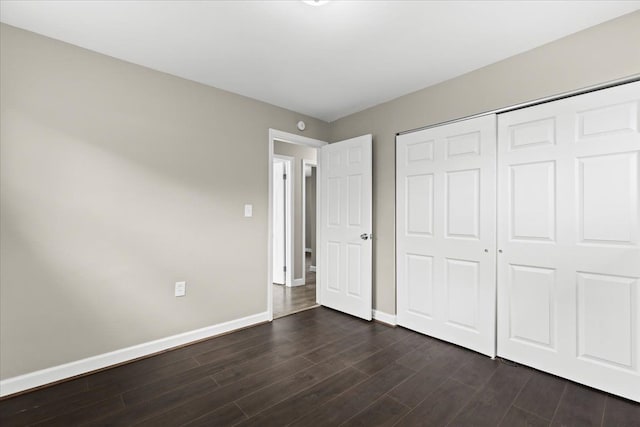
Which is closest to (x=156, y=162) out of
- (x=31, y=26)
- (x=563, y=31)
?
(x=31, y=26)

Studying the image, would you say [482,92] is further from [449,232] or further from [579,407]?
[579,407]

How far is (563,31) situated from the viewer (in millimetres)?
2037

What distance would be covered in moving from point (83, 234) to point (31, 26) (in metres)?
1.47

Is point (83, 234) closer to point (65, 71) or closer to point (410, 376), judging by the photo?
point (65, 71)

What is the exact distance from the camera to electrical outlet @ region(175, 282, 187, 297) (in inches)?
105

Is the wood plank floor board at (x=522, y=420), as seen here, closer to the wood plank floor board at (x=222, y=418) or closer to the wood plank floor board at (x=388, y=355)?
the wood plank floor board at (x=388, y=355)

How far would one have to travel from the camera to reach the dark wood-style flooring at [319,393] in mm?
1717

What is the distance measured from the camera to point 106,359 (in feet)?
7.47

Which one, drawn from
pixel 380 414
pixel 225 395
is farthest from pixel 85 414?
pixel 380 414

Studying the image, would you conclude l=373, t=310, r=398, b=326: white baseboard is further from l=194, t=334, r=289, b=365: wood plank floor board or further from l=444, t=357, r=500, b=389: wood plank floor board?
l=194, t=334, r=289, b=365: wood plank floor board

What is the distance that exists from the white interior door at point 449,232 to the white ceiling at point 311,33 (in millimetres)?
647

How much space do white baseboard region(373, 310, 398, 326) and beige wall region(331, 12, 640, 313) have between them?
0.17 ft

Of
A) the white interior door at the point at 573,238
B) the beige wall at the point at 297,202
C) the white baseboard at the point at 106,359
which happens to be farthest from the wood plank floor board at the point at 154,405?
the beige wall at the point at 297,202

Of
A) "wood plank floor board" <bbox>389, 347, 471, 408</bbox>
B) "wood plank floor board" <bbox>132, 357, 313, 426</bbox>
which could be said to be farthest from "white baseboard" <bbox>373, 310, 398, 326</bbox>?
"wood plank floor board" <bbox>132, 357, 313, 426</bbox>
